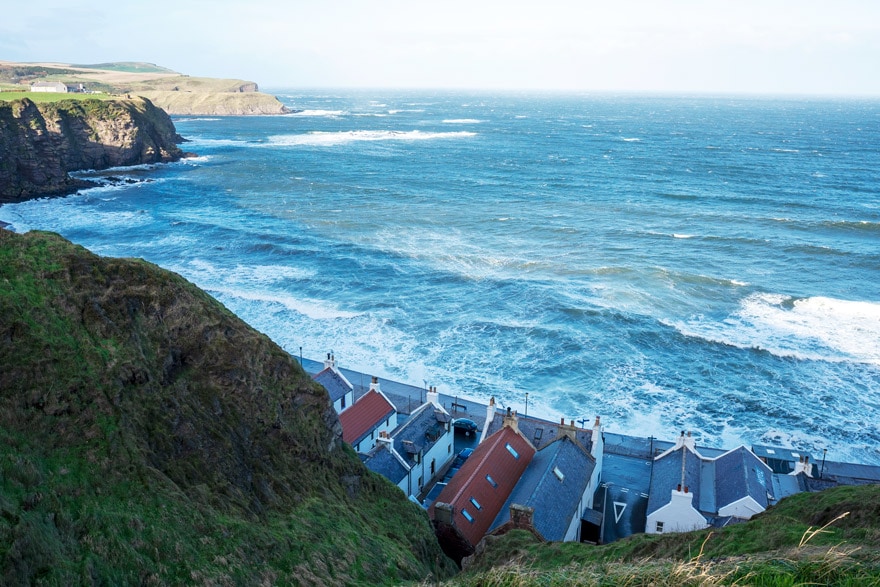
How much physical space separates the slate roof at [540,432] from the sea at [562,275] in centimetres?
799

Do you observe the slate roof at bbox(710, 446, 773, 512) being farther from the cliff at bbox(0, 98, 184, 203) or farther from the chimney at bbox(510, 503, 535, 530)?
the cliff at bbox(0, 98, 184, 203)

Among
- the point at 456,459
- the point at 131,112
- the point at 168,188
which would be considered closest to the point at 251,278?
the point at 456,459

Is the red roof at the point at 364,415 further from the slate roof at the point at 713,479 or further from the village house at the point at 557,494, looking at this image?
the slate roof at the point at 713,479

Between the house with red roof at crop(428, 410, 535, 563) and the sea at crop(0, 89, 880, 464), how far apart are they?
12.3 metres

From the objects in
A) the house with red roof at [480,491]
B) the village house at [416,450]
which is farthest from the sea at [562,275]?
the house with red roof at [480,491]

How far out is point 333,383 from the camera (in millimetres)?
40281

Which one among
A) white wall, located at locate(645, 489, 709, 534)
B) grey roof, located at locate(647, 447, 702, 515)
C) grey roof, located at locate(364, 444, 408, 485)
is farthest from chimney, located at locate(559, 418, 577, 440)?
grey roof, located at locate(364, 444, 408, 485)

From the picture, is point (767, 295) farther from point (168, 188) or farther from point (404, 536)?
point (168, 188)

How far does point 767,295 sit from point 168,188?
9983cm

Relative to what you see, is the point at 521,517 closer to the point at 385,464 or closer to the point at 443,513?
the point at 443,513

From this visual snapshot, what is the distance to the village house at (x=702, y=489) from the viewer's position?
2920cm

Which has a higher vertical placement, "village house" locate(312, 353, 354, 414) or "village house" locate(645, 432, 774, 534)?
"village house" locate(312, 353, 354, 414)

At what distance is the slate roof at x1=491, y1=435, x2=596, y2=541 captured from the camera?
2752cm

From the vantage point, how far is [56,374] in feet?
57.6
